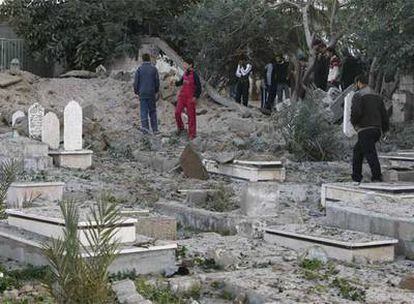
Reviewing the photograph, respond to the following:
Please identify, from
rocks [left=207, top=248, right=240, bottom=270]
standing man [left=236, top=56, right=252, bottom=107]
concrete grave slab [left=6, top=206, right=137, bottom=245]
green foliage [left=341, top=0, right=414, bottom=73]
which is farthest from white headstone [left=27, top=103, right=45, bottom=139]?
standing man [left=236, top=56, right=252, bottom=107]

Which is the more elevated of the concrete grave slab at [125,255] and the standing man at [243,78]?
the standing man at [243,78]

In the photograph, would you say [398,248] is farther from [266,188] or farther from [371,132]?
[371,132]

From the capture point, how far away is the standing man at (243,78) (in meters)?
22.5

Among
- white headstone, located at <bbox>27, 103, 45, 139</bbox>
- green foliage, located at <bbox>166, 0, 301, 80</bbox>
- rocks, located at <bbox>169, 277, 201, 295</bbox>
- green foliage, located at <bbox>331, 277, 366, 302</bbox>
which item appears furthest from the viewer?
green foliage, located at <bbox>166, 0, 301, 80</bbox>

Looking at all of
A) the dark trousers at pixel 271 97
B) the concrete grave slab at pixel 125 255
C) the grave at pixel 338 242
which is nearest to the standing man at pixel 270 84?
the dark trousers at pixel 271 97

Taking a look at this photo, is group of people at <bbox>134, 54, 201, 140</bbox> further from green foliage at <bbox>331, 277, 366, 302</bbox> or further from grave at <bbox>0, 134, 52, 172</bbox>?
green foliage at <bbox>331, 277, 366, 302</bbox>

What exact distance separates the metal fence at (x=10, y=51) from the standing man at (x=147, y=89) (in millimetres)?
8200

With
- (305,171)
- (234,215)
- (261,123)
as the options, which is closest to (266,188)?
(234,215)

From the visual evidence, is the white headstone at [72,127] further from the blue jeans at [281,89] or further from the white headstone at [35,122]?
the blue jeans at [281,89]

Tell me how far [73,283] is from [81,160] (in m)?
8.89

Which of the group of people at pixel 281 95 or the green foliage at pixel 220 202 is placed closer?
the green foliage at pixel 220 202

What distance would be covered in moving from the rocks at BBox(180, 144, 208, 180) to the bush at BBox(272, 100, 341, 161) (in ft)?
6.91

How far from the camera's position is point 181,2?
25500 mm

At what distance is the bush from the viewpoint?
14.5 m
